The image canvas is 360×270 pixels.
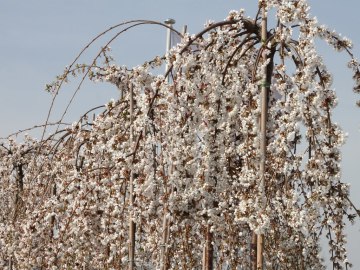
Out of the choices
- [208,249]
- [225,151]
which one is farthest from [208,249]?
[225,151]

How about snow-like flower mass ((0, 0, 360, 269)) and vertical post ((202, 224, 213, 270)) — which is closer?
snow-like flower mass ((0, 0, 360, 269))

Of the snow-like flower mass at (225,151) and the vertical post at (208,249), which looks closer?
the snow-like flower mass at (225,151)

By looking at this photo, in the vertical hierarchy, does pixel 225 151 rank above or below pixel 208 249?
above

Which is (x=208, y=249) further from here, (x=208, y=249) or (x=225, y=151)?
(x=225, y=151)

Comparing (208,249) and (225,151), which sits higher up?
(225,151)

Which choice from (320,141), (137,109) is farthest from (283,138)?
(137,109)

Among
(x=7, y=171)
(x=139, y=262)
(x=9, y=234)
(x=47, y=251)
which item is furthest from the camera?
(x=7, y=171)

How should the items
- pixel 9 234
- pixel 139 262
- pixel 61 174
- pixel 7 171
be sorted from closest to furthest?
pixel 139 262, pixel 61 174, pixel 9 234, pixel 7 171

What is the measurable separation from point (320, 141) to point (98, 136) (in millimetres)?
2661

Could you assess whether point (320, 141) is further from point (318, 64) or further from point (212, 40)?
point (212, 40)

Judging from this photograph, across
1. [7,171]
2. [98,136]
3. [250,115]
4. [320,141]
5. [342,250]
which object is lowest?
[342,250]

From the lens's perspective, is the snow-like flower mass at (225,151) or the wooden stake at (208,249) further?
the wooden stake at (208,249)

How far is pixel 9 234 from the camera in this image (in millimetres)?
10344

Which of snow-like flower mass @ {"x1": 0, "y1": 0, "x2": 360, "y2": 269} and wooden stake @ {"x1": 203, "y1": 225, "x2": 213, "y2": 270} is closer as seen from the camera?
snow-like flower mass @ {"x1": 0, "y1": 0, "x2": 360, "y2": 269}
